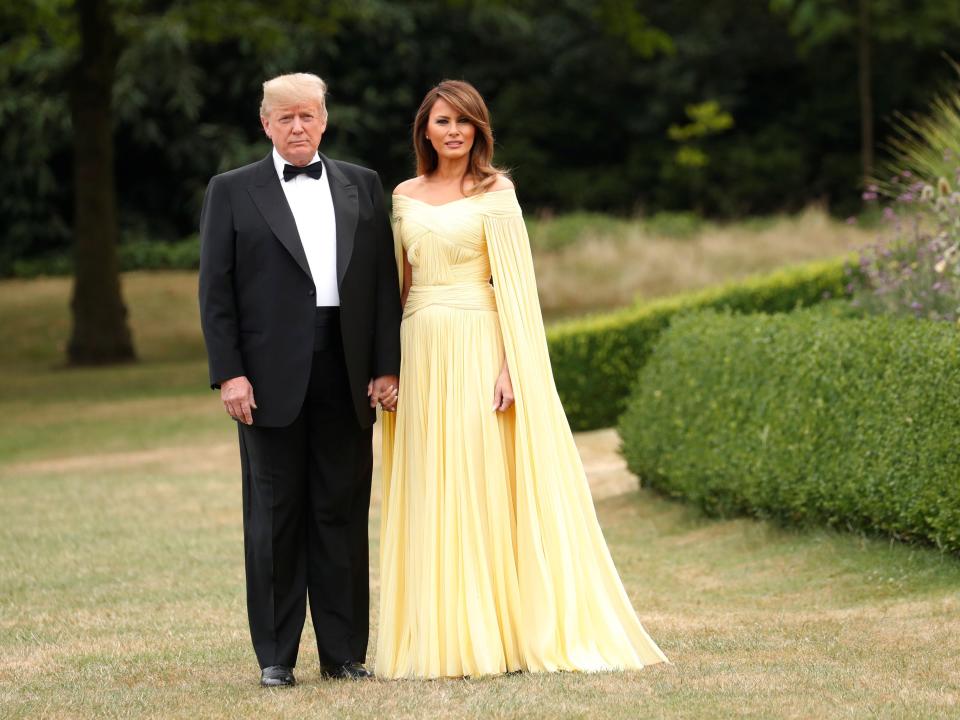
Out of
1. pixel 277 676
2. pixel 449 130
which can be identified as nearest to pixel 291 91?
pixel 449 130

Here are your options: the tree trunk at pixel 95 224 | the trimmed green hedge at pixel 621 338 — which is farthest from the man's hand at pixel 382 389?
the tree trunk at pixel 95 224

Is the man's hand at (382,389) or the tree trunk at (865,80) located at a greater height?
the tree trunk at (865,80)

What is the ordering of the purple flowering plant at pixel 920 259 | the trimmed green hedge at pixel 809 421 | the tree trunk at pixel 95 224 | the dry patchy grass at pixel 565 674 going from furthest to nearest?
1. the tree trunk at pixel 95 224
2. the purple flowering plant at pixel 920 259
3. the trimmed green hedge at pixel 809 421
4. the dry patchy grass at pixel 565 674

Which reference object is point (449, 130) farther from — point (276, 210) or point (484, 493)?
point (484, 493)

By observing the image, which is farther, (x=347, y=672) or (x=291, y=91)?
(x=347, y=672)

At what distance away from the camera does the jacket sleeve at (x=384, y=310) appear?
5.57m

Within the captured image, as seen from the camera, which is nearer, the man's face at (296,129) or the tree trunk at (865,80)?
the man's face at (296,129)

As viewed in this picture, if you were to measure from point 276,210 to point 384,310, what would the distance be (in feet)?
1.82

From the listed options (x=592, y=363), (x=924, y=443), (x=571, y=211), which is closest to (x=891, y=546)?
(x=924, y=443)

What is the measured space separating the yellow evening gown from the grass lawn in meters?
0.20

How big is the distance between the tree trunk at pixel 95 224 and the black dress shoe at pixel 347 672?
18.4m

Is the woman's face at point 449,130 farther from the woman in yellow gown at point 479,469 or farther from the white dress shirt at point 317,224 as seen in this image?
the white dress shirt at point 317,224

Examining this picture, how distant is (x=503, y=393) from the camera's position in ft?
18.3

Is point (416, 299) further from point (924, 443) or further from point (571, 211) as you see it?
point (571, 211)
